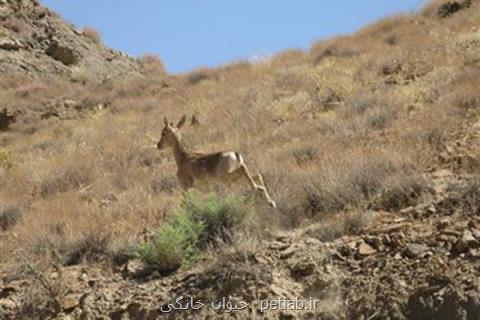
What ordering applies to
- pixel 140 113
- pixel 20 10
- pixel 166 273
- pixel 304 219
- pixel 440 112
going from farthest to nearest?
1. pixel 20 10
2. pixel 140 113
3. pixel 440 112
4. pixel 304 219
5. pixel 166 273

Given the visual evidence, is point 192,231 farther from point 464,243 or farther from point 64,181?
point 64,181

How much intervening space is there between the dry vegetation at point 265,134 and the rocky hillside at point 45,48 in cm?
143

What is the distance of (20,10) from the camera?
2823 centimetres

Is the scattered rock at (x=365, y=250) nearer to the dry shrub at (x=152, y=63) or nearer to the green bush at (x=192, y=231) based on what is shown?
the green bush at (x=192, y=231)

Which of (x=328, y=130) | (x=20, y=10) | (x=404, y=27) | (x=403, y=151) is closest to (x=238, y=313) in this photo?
(x=403, y=151)

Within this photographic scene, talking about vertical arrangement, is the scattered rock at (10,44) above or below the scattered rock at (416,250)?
above

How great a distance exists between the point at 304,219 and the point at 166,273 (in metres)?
1.68

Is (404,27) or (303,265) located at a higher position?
(404,27)

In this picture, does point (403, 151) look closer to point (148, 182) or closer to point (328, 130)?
point (328, 130)

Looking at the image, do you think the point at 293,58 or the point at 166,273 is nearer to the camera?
the point at 166,273

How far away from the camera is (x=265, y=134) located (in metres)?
13.5

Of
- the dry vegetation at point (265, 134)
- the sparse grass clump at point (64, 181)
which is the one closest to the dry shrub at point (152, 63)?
the dry vegetation at point (265, 134)

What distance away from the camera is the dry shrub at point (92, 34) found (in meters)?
30.3

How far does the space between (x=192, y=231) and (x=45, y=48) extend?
21.6 meters
